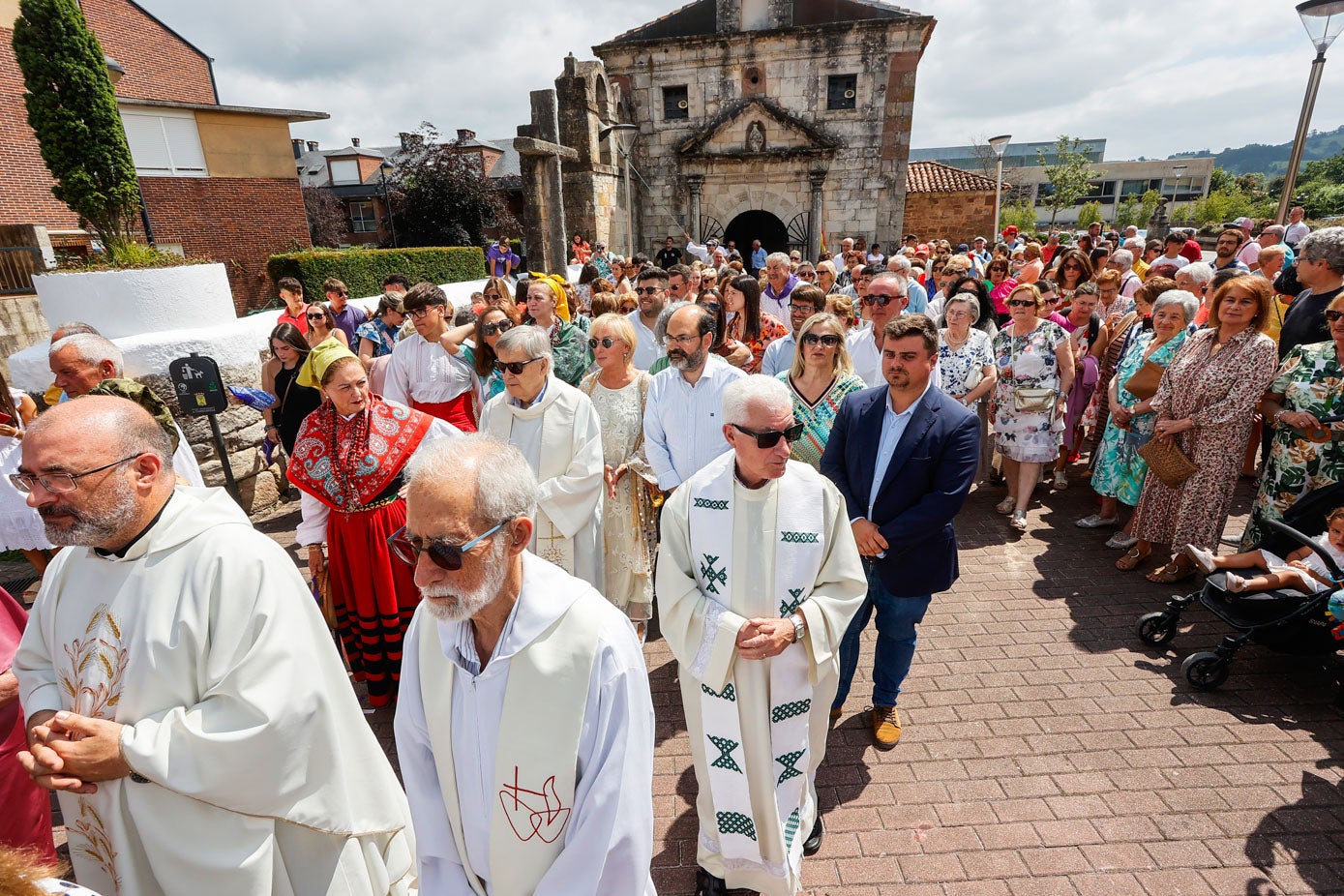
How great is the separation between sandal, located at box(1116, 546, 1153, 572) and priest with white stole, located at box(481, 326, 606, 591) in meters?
4.24

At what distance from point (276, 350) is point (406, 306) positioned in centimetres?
111

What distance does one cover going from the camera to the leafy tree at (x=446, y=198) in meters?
27.7

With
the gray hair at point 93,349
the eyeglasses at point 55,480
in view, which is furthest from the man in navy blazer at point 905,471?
the gray hair at point 93,349

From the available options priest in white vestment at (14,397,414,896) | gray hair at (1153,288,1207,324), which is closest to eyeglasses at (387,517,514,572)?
priest in white vestment at (14,397,414,896)

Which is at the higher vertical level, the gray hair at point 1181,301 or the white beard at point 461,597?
the gray hair at point 1181,301

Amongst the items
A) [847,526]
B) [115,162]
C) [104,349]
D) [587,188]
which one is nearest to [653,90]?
[587,188]

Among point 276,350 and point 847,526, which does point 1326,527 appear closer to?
point 847,526

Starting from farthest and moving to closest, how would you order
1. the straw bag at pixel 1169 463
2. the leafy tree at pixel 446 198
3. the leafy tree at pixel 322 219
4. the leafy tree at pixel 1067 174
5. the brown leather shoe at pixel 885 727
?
the leafy tree at pixel 1067 174 < the leafy tree at pixel 322 219 < the leafy tree at pixel 446 198 < the straw bag at pixel 1169 463 < the brown leather shoe at pixel 885 727

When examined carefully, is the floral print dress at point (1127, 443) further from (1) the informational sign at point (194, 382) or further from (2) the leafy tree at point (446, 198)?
(2) the leafy tree at point (446, 198)

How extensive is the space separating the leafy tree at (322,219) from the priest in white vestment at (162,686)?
117ft

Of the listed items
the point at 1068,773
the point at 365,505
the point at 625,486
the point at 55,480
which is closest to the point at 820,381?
the point at 625,486

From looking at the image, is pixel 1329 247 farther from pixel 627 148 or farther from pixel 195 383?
pixel 627 148

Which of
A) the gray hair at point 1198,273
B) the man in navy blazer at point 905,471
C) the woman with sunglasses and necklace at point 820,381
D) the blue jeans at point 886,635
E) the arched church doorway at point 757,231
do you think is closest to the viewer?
the man in navy blazer at point 905,471

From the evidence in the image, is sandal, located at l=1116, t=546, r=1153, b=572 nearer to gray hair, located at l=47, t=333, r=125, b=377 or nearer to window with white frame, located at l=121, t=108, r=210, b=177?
gray hair, located at l=47, t=333, r=125, b=377
